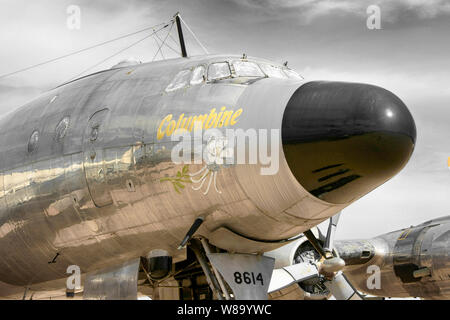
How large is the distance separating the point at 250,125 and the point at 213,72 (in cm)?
125

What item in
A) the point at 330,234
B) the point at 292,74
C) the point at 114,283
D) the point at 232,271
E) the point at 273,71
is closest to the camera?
the point at 232,271

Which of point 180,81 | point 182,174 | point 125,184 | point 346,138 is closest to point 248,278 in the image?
point 182,174

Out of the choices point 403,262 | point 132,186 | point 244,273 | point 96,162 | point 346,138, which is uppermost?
point 346,138

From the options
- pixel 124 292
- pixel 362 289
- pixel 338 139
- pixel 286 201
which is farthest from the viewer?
pixel 362 289

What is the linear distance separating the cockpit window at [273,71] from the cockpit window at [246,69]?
12 centimetres

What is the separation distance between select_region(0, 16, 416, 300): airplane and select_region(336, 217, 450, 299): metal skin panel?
6.24m

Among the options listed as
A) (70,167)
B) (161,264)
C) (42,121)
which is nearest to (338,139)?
(161,264)

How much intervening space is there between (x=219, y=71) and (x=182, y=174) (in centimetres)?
152

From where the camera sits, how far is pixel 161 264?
26.2 ft

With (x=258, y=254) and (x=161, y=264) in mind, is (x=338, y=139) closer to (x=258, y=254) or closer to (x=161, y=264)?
(x=258, y=254)

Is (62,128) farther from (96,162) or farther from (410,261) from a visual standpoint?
(410,261)

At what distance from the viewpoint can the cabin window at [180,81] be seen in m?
7.92

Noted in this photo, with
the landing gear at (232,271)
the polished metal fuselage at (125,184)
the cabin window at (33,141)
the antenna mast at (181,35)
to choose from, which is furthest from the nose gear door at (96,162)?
the antenna mast at (181,35)

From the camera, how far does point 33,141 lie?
898cm
